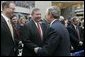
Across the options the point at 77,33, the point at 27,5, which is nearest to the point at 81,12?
Answer: the point at 27,5

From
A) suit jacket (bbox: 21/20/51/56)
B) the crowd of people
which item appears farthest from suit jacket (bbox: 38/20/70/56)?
suit jacket (bbox: 21/20/51/56)

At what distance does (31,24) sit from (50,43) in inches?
45.9

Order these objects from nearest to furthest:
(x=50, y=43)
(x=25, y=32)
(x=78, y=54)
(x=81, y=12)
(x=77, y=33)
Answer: (x=50, y=43), (x=25, y=32), (x=78, y=54), (x=77, y=33), (x=81, y=12)

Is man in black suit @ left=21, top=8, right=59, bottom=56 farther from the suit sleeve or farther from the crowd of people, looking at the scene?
the suit sleeve

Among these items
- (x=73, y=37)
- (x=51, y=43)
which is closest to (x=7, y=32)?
(x=51, y=43)

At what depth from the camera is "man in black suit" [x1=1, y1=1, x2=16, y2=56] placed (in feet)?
15.9

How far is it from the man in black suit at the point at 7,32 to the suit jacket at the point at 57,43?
0.63 m

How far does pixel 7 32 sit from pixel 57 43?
36.3 inches

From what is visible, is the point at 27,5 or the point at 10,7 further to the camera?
the point at 27,5

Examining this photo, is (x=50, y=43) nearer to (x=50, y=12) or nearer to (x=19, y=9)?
(x=50, y=12)

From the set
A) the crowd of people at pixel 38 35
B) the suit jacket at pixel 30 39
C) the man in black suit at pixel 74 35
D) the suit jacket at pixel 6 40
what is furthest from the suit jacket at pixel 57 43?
the man in black suit at pixel 74 35

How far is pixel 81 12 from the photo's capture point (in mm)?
21125

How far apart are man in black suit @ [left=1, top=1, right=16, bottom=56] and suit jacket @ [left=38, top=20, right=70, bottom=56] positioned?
63 cm

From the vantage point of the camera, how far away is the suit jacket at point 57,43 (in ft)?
15.3
